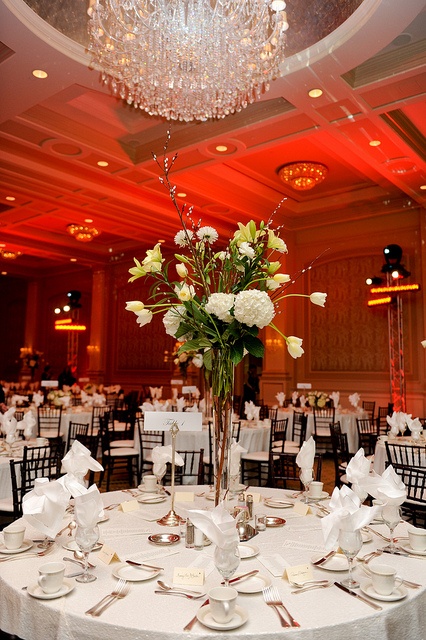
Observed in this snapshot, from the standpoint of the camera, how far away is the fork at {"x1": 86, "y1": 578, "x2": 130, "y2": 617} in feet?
4.55

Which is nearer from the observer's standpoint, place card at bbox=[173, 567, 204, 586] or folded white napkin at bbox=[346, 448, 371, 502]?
place card at bbox=[173, 567, 204, 586]

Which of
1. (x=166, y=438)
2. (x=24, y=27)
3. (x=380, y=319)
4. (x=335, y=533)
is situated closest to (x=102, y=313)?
(x=380, y=319)

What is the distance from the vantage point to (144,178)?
8805 mm

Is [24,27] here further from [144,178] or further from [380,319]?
[380,319]

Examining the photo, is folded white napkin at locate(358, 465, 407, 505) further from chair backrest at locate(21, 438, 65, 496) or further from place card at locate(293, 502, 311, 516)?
chair backrest at locate(21, 438, 65, 496)

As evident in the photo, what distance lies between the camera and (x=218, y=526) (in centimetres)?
146

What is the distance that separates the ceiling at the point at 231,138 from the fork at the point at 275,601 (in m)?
4.73

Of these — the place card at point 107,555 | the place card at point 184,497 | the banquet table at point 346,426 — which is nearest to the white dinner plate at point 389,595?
the place card at point 107,555

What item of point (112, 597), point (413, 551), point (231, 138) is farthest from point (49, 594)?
point (231, 138)

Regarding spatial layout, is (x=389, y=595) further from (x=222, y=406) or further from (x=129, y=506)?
(x=129, y=506)

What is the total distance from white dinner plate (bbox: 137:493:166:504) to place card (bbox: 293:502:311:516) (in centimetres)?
65

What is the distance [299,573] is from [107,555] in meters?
0.64

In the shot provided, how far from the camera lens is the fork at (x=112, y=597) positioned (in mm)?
1387

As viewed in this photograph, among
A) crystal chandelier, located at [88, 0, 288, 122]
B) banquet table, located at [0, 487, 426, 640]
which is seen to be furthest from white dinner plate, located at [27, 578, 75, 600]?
crystal chandelier, located at [88, 0, 288, 122]
